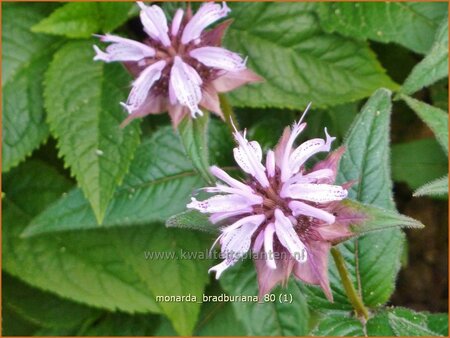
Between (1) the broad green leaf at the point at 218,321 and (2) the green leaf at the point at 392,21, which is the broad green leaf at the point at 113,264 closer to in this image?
(1) the broad green leaf at the point at 218,321

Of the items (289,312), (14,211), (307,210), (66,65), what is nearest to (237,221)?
(307,210)

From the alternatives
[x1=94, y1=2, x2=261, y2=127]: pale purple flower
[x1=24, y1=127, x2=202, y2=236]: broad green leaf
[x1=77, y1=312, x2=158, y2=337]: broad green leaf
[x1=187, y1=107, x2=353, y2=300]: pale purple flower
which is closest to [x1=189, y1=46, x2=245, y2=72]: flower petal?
[x1=94, y1=2, x2=261, y2=127]: pale purple flower

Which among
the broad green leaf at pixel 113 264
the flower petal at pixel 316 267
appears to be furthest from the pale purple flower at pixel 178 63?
the broad green leaf at pixel 113 264

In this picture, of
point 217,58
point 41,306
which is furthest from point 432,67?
point 41,306

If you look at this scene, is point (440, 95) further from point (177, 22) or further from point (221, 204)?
point (221, 204)

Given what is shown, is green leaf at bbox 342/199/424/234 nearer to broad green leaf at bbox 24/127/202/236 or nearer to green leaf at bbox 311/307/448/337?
green leaf at bbox 311/307/448/337

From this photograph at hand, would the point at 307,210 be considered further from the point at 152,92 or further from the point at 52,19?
Answer: the point at 52,19
